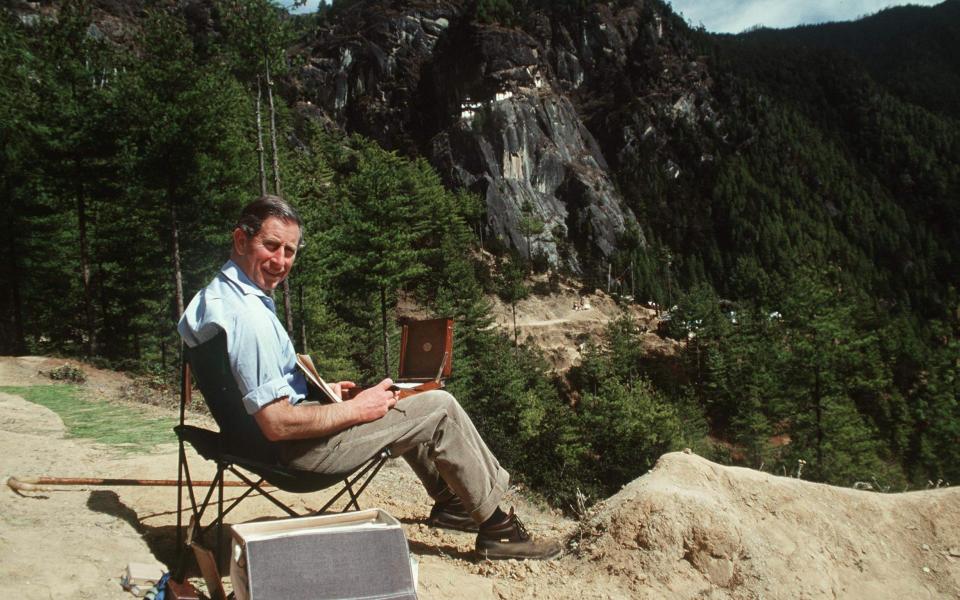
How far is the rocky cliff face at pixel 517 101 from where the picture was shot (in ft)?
271

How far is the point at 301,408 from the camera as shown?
251 cm

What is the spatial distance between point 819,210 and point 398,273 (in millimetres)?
122227

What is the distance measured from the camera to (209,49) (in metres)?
17.5

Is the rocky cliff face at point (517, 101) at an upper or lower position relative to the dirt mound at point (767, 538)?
upper

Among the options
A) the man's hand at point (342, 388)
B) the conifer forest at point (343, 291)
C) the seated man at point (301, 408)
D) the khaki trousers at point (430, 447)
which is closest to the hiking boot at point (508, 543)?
the seated man at point (301, 408)

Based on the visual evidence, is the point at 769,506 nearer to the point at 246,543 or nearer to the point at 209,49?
the point at 246,543

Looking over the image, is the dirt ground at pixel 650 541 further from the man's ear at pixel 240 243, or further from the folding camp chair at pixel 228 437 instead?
the man's ear at pixel 240 243

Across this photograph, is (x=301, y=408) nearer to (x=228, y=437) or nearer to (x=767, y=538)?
(x=228, y=437)

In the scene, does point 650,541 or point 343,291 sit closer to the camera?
point 650,541

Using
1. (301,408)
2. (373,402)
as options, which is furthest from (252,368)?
(373,402)

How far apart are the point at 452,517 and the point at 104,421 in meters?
5.37

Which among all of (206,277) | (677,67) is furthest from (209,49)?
(677,67)

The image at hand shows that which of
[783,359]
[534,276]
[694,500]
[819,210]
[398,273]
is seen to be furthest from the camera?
[819,210]

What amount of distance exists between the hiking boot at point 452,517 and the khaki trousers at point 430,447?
398 millimetres
